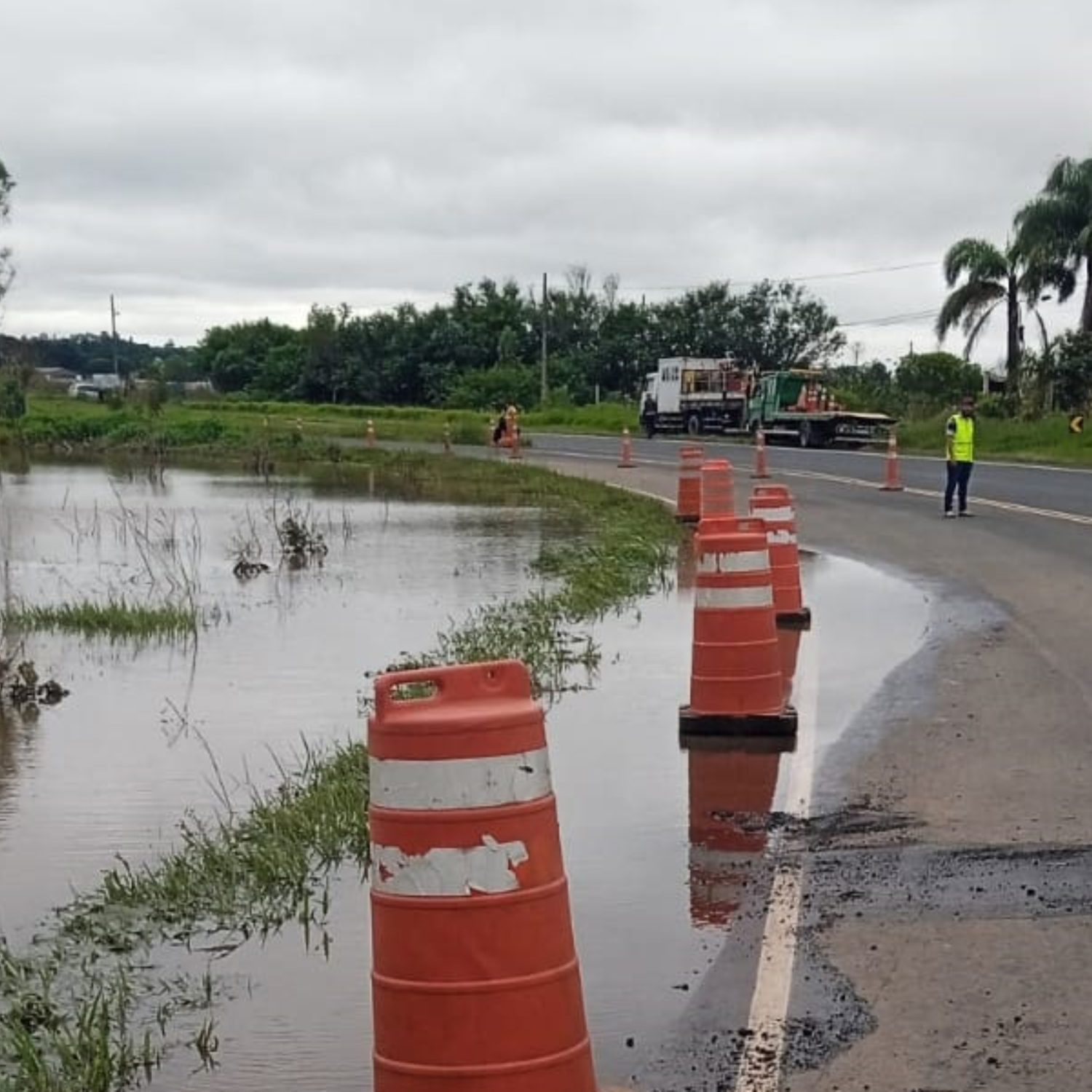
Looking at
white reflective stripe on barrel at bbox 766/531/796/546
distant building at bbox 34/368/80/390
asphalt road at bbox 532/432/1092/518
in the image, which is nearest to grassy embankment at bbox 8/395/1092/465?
asphalt road at bbox 532/432/1092/518

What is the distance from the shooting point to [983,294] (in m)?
53.9

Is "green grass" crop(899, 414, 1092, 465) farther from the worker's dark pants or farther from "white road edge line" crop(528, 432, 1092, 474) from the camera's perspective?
the worker's dark pants

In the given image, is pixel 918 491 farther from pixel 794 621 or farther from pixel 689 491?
pixel 794 621

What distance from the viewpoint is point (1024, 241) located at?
51281 mm

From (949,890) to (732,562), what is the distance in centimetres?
335

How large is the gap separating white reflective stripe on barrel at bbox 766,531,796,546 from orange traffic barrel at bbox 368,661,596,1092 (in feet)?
30.8

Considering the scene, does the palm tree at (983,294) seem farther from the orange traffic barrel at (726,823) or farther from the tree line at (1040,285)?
the orange traffic barrel at (726,823)

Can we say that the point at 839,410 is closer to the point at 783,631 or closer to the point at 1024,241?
the point at 1024,241

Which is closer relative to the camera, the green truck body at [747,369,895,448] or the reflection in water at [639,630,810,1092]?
the reflection in water at [639,630,810,1092]

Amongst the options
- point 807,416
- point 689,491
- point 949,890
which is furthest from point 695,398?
point 949,890

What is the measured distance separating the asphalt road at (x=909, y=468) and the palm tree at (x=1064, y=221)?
25.7 feet

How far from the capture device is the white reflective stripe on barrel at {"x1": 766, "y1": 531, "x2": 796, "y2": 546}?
1362 cm

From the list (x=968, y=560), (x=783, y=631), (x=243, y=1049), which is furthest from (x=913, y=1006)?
(x=968, y=560)

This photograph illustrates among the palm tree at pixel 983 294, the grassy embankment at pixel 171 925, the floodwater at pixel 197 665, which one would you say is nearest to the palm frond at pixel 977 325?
the palm tree at pixel 983 294
